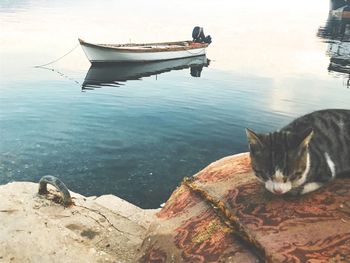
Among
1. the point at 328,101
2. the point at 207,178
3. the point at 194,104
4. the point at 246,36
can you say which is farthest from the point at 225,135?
the point at 246,36

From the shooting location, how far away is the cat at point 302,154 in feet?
13.3

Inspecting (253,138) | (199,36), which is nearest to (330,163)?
(253,138)

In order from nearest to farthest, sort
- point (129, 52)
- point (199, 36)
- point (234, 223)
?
point (234, 223) → point (129, 52) → point (199, 36)

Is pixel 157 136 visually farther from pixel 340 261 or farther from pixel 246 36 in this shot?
pixel 246 36

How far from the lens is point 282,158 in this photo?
4020 millimetres

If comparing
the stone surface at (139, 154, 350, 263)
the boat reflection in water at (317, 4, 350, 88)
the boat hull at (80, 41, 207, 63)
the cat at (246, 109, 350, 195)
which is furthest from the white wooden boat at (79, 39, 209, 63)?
the cat at (246, 109, 350, 195)

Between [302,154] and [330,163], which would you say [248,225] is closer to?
[302,154]

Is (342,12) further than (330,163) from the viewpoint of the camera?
Yes

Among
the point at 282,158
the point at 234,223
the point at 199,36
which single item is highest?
the point at 282,158

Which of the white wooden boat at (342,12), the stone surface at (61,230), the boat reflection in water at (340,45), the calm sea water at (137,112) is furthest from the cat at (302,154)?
the white wooden boat at (342,12)

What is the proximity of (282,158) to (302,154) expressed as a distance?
231 mm

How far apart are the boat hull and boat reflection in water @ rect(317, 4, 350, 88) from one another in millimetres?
18892

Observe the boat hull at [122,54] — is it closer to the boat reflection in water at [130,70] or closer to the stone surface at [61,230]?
the boat reflection in water at [130,70]

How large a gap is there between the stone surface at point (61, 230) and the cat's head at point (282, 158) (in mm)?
3000
